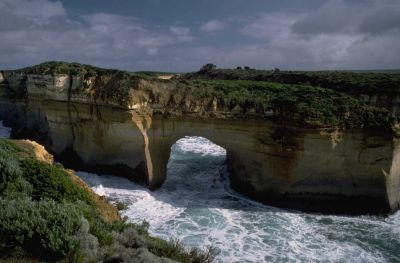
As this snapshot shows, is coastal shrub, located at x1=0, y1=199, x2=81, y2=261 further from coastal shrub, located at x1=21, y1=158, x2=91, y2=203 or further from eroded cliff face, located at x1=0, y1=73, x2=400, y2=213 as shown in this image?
eroded cliff face, located at x1=0, y1=73, x2=400, y2=213

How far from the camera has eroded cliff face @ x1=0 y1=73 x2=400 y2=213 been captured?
15516 mm

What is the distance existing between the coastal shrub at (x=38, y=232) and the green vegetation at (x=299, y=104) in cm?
1163

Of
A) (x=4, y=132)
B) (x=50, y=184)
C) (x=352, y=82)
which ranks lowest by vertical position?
(x=4, y=132)

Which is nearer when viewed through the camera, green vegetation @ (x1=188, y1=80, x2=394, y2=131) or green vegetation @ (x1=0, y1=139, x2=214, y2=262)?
green vegetation @ (x1=0, y1=139, x2=214, y2=262)

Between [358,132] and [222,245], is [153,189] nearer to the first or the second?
[222,245]

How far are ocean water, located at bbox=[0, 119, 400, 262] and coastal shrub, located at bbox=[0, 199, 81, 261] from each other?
6.29 m

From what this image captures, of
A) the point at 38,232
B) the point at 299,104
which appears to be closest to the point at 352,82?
the point at 299,104

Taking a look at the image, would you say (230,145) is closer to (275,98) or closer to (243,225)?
(275,98)

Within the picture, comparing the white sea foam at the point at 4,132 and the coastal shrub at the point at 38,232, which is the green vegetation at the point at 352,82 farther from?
the coastal shrub at the point at 38,232

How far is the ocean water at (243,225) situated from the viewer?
12.2m

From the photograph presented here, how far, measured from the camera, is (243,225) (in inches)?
563

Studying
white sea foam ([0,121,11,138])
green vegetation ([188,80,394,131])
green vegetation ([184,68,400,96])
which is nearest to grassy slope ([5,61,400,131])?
green vegetation ([188,80,394,131])

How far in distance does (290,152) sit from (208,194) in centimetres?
455

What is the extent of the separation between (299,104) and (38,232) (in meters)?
12.8
